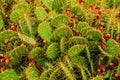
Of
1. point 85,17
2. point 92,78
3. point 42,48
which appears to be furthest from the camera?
point 85,17

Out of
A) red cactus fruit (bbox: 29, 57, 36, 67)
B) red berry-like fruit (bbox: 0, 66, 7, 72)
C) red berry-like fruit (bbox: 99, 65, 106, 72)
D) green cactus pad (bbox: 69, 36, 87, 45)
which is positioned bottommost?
red berry-like fruit (bbox: 99, 65, 106, 72)

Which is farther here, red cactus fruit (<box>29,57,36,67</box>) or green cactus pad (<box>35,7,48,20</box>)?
green cactus pad (<box>35,7,48,20</box>)

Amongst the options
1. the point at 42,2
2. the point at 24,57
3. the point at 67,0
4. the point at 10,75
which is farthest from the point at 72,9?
the point at 10,75

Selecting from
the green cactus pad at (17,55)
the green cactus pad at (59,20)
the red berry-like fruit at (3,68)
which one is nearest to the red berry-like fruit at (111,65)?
the green cactus pad at (59,20)

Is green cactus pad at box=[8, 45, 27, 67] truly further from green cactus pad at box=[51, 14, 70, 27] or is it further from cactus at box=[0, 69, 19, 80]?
green cactus pad at box=[51, 14, 70, 27]

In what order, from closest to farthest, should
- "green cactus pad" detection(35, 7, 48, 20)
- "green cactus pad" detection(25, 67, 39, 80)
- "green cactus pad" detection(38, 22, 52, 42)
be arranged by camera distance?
"green cactus pad" detection(25, 67, 39, 80) → "green cactus pad" detection(38, 22, 52, 42) → "green cactus pad" detection(35, 7, 48, 20)

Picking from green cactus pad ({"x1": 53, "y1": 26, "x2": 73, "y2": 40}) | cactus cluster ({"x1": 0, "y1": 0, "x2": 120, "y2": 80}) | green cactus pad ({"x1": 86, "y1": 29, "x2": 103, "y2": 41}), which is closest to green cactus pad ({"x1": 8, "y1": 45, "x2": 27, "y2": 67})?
cactus cluster ({"x1": 0, "y1": 0, "x2": 120, "y2": 80})

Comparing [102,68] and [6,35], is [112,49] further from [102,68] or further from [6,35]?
[6,35]

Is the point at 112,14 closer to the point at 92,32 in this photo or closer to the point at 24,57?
the point at 92,32
